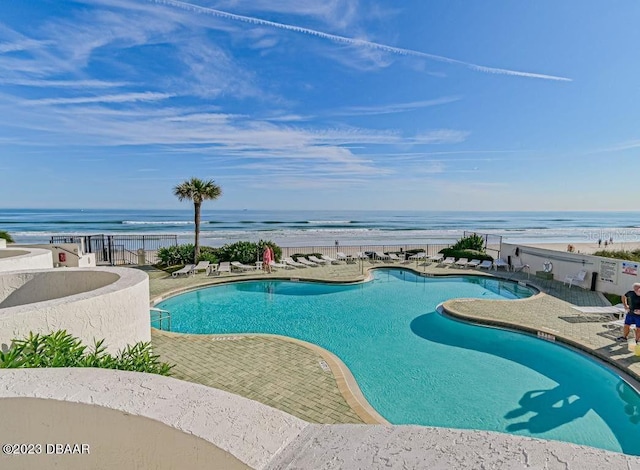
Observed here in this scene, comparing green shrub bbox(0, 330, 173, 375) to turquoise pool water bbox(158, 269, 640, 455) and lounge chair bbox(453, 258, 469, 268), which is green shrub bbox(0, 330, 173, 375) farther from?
lounge chair bbox(453, 258, 469, 268)

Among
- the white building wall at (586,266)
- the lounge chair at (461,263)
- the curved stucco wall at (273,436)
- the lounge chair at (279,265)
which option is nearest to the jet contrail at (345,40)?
the white building wall at (586,266)

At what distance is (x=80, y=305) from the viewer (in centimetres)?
376

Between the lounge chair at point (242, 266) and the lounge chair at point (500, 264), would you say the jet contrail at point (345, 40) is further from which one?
the lounge chair at point (242, 266)

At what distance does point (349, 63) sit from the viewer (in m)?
14.0

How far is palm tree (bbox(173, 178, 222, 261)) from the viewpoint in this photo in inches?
603

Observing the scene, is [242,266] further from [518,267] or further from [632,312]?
[632,312]

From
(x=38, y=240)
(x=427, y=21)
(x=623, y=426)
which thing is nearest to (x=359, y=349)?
(x=623, y=426)

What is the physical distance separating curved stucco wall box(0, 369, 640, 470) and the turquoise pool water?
156 inches

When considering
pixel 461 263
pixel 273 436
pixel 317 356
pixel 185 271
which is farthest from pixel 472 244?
pixel 273 436

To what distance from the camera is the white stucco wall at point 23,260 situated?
6061 millimetres

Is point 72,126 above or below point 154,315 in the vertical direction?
above

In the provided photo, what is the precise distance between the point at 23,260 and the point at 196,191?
936 centimetres

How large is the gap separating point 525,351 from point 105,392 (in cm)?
795

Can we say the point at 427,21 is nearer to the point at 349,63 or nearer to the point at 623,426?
the point at 349,63
